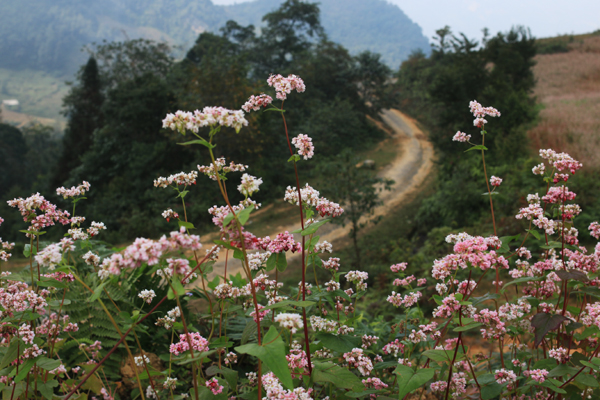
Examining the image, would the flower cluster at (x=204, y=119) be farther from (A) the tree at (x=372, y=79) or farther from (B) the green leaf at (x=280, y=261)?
(A) the tree at (x=372, y=79)

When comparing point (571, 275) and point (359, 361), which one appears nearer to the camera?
point (571, 275)

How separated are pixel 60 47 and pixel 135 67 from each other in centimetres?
10632

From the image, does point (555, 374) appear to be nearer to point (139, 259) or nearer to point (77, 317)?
point (139, 259)

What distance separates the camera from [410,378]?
1354 mm

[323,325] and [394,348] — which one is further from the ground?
[323,325]

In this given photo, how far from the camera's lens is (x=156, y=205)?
15078 millimetres

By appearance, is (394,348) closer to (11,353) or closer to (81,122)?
(11,353)

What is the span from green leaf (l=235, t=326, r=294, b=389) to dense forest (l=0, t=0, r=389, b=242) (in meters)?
12.8

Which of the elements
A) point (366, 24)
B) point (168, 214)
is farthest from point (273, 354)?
point (366, 24)

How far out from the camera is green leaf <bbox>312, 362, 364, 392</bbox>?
1.31 m

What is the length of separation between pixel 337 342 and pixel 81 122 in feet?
81.9

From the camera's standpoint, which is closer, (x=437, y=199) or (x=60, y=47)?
(x=437, y=199)

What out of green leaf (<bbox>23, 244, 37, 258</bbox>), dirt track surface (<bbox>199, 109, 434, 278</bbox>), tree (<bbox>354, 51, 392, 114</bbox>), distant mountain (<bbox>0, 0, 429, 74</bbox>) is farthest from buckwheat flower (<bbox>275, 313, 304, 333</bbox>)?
distant mountain (<bbox>0, 0, 429, 74</bbox>)

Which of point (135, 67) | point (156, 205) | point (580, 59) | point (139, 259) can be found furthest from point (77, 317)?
point (580, 59)
